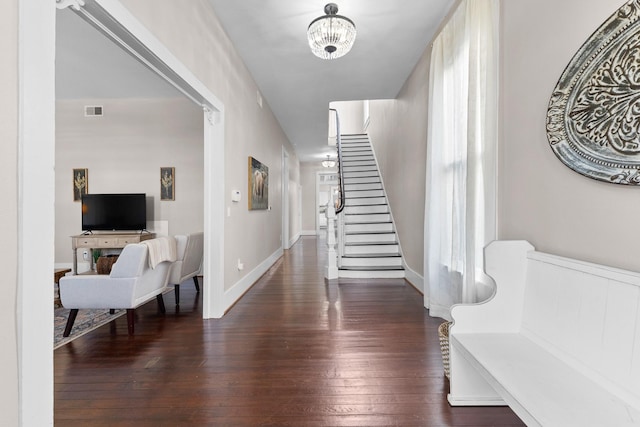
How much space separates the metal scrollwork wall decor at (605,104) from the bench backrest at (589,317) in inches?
16.3

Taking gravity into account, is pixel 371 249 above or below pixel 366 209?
below

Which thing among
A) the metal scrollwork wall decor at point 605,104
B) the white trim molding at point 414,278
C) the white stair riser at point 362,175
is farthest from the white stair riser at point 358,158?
the metal scrollwork wall decor at point 605,104

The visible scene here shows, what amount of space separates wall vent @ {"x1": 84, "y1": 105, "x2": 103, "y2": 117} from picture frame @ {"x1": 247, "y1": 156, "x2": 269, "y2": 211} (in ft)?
9.64

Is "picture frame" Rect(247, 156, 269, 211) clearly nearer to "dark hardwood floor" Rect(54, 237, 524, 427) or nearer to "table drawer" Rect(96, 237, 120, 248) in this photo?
"dark hardwood floor" Rect(54, 237, 524, 427)

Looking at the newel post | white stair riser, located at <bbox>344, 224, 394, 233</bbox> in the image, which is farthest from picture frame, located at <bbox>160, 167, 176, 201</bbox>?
white stair riser, located at <bbox>344, 224, 394, 233</bbox>

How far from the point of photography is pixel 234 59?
132 inches

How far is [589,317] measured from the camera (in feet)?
3.97

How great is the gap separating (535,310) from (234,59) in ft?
11.9

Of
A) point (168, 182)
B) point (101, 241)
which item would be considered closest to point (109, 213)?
point (101, 241)

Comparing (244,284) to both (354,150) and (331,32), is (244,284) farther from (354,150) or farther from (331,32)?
(354,150)

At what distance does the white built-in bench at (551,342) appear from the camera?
40.5 inches

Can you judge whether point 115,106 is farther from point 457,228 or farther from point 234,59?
point 457,228

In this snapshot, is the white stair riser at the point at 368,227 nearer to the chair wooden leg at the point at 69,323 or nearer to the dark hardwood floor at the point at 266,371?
the dark hardwood floor at the point at 266,371

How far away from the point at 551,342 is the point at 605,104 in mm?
1108
